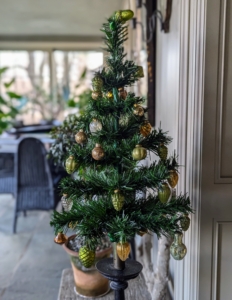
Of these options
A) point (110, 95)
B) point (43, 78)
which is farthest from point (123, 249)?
point (43, 78)

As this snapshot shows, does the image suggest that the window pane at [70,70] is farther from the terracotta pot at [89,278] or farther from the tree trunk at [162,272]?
the tree trunk at [162,272]

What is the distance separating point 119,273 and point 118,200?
1.25 ft

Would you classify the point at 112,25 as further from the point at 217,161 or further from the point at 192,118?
the point at 217,161

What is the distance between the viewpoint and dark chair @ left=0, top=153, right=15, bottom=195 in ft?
11.5

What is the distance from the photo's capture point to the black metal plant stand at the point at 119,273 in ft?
4.19

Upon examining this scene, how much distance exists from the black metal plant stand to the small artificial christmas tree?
0.58ft

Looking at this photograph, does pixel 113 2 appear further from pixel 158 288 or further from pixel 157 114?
pixel 158 288

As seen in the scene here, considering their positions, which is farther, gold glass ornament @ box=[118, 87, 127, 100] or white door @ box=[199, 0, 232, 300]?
white door @ box=[199, 0, 232, 300]

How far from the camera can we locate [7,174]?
11.7 ft

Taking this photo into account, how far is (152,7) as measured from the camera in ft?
7.18

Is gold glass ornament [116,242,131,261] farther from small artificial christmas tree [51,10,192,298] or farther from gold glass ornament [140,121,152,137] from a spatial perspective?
gold glass ornament [140,121,152,137]

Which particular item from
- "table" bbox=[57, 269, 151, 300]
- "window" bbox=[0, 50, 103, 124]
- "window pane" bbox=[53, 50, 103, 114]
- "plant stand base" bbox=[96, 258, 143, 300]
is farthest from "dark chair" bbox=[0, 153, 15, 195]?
"window pane" bbox=[53, 50, 103, 114]

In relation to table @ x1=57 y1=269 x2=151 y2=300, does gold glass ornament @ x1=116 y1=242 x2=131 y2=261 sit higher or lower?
higher

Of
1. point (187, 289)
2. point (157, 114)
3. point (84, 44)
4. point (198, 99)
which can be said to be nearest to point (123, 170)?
point (198, 99)
